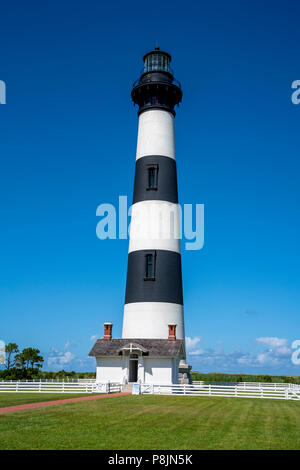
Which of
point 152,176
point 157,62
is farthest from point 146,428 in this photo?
point 157,62

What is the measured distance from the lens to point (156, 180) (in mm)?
34750

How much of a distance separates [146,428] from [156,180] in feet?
76.2

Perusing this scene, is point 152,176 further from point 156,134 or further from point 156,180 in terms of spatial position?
point 156,134

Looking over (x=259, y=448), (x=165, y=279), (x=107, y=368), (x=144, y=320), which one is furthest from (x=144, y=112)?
(x=259, y=448)

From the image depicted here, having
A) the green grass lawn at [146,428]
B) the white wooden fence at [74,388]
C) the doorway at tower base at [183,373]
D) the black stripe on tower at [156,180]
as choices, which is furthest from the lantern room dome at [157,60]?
the green grass lawn at [146,428]

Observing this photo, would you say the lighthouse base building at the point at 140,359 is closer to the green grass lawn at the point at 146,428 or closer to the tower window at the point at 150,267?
the tower window at the point at 150,267

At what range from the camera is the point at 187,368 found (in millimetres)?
33906

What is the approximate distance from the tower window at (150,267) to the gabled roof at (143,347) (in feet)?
14.1

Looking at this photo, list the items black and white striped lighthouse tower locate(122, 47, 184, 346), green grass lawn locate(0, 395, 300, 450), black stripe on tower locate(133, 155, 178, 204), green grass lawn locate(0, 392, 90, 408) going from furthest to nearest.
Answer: black stripe on tower locate(133, 155, 178, 204) → black and white striped lighthouse tower locate(122, 47, 184, 346) → green grass lawn locate(0, 392, 90, 408) → green grass lawn locate(0, 395, 300, 450)

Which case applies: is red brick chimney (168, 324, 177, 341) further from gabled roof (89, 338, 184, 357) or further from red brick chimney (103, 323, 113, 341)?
red brick chimney (103, 323, 113, 341)

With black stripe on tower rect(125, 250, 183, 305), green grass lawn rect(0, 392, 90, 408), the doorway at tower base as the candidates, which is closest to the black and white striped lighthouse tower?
black stripe on tower rect(125, 250, 183, 305)

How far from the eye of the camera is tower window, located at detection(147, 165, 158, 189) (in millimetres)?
34750
